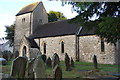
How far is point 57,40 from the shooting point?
25.7 metres

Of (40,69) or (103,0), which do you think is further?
(103,0)

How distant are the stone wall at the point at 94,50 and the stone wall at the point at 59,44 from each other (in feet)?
4.34

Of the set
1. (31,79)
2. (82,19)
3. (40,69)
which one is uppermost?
(82,19)

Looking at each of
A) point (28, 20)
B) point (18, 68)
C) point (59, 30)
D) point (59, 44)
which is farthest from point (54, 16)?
point (18, 68)

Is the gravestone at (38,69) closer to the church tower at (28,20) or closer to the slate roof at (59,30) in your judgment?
the slate roof at (59,30)

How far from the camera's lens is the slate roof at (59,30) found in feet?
77.5

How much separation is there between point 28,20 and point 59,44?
34.8ft

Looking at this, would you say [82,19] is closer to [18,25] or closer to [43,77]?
[43,77]

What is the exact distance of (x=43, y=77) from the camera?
6352mm

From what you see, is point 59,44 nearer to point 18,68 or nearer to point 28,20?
point 28,20

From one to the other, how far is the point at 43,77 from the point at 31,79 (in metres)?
1.13

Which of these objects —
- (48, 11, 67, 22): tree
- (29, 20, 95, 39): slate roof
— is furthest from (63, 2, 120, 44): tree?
(48, 11, 67, 22): tree

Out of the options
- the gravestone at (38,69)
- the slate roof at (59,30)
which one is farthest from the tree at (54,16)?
the gravestone at (38,69)

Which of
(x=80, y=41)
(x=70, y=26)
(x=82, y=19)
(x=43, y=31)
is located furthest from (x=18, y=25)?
(x=82, y=19)
